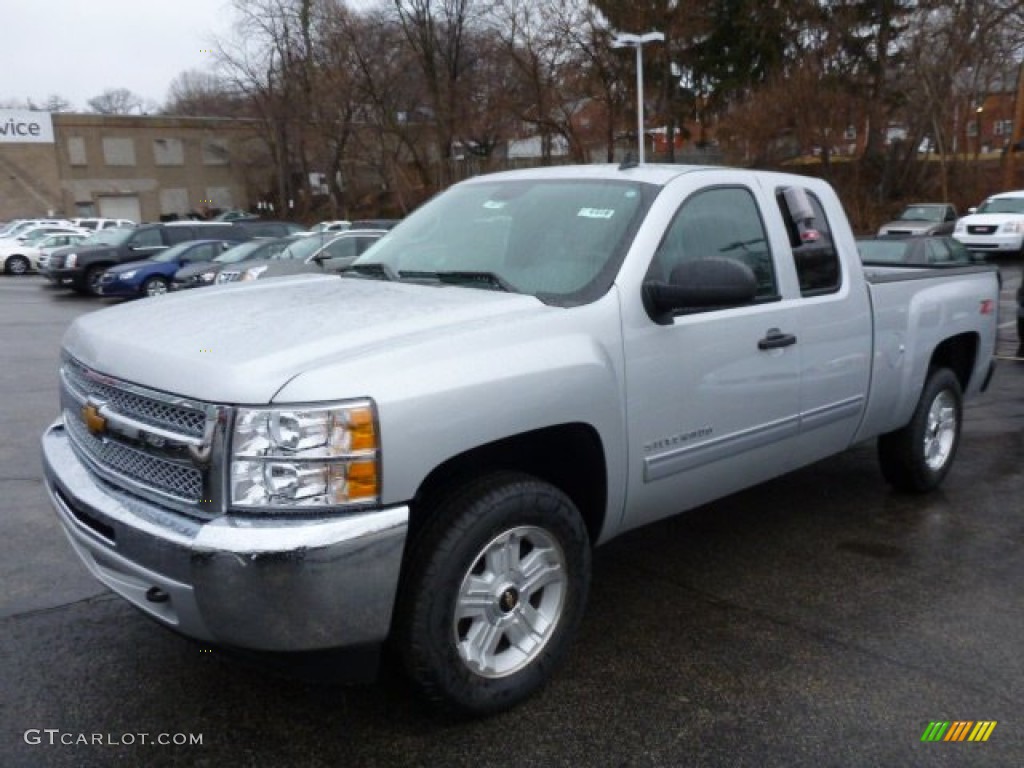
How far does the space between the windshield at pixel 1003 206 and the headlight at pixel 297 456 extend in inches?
996

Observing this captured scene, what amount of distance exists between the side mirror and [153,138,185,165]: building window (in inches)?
2691

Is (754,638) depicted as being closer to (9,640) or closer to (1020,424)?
(9,640)

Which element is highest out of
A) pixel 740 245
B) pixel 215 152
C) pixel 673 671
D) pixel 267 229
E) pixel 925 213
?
pixel 215 152

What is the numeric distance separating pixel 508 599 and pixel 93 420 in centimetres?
150

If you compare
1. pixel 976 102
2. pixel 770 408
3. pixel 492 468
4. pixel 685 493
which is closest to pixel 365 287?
pixel 492 468

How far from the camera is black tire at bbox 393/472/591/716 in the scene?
111 inches

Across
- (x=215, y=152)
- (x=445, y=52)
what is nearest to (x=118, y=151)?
(x=215, y=152)

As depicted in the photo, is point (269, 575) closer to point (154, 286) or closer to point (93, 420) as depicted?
point (93, 420)

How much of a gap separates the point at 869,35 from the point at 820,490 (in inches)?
1402

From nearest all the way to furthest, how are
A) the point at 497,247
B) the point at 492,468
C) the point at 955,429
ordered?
the point at 492,468 < the point at 497,247 < the point at 955,429

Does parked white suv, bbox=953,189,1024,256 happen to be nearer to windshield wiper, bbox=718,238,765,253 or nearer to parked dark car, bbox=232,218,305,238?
parked dark car, bbox=232,218,305,238

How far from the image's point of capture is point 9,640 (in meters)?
3.66

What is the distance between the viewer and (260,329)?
2990mm

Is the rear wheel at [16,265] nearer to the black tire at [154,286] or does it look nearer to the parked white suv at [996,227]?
the black tire at [154,286]
